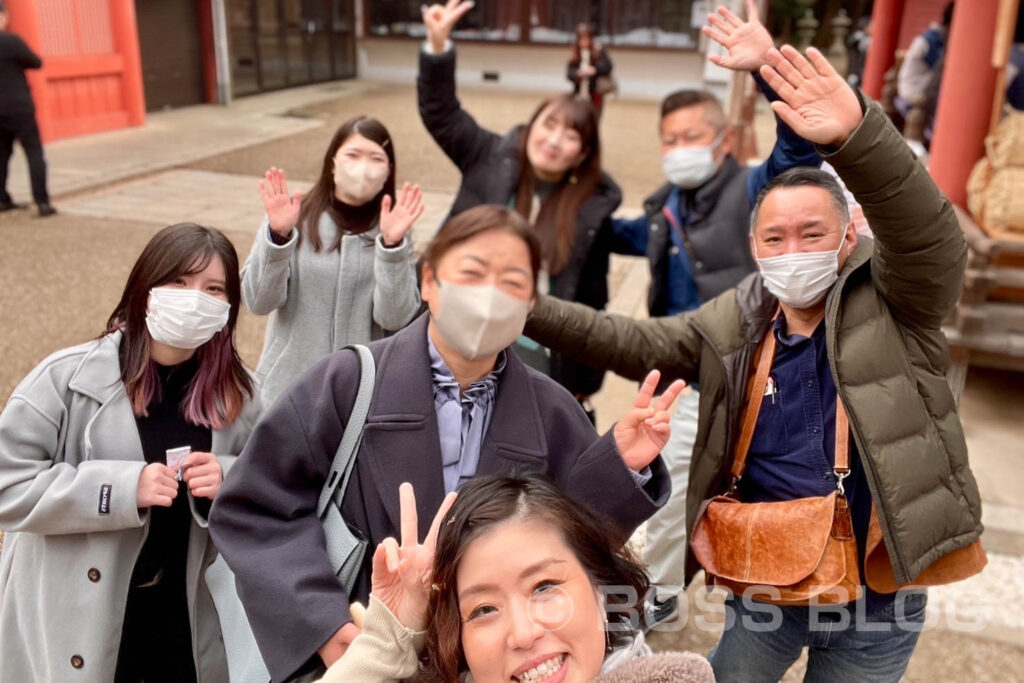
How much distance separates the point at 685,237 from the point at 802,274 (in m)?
1.26

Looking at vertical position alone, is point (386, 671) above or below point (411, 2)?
below

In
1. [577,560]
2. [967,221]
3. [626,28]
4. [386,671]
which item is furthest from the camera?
[626,28]

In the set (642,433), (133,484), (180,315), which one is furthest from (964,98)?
(133,484)

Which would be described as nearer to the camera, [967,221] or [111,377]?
[111,377]

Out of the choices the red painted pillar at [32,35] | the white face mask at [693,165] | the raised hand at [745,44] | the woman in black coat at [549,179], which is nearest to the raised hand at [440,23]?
the woman in black coat at [549,179]

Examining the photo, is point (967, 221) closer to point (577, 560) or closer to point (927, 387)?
point (927, 387)

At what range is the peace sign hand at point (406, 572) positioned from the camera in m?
1.39

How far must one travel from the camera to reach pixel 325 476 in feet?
5.39

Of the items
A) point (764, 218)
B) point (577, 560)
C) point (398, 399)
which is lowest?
point (577, 560)

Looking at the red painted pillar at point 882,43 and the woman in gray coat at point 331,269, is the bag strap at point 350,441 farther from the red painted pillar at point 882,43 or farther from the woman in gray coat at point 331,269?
the red painted pillar at point 882,43

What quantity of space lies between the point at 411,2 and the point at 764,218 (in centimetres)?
2073

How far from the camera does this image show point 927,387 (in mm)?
2002

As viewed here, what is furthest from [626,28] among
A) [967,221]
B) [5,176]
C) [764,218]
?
[764,218]

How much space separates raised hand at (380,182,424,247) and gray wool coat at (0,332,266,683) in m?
0.83
